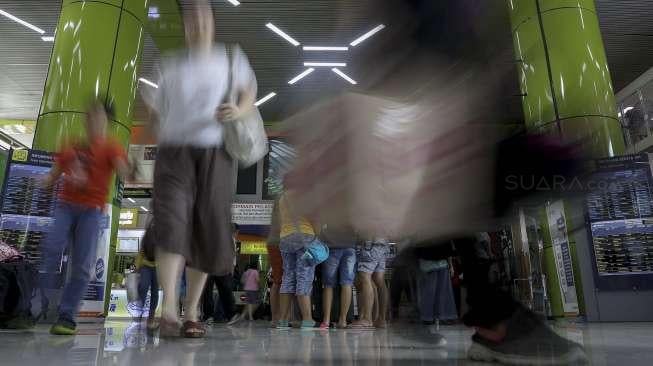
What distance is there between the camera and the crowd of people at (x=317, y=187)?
115 centimetres

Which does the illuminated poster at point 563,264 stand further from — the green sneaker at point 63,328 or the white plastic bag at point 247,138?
the green sneaker at point 63,328

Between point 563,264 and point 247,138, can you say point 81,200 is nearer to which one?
point 247,138

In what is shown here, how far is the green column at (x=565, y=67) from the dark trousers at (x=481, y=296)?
391 cm

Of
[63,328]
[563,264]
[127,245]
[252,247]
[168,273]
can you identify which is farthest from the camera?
[127,245]

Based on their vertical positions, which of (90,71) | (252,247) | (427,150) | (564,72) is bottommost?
(427,150)

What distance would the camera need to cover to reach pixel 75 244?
2.78m

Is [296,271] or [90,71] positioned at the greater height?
[90,71]

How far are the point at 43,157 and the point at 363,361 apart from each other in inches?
171

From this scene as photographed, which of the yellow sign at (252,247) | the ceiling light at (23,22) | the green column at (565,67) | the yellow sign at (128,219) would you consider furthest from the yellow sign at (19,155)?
the yellow sign at (128,219)

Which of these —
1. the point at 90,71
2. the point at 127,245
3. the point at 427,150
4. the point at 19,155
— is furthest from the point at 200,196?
the point at 127,245

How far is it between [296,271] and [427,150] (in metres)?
2.90

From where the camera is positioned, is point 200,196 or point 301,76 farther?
point 301,76

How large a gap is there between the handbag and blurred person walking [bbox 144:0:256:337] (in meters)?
0.03

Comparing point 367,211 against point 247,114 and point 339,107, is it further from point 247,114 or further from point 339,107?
point 247,114
